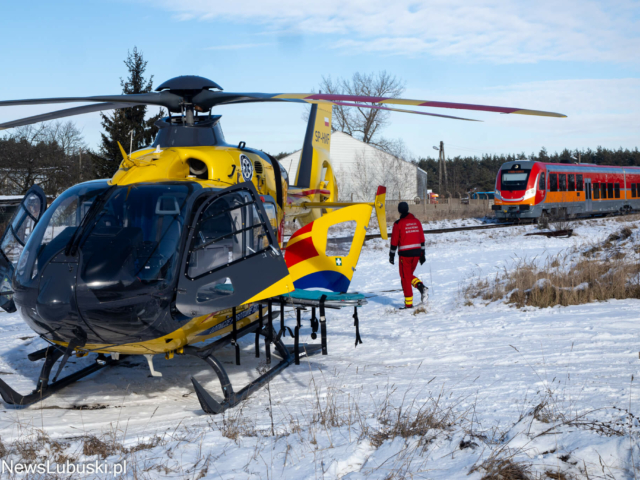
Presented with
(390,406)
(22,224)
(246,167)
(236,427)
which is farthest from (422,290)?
(22,224)

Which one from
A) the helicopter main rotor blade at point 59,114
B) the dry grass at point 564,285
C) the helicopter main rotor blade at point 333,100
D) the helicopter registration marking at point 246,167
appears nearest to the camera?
the helicopter main rotor blade at point 333,100

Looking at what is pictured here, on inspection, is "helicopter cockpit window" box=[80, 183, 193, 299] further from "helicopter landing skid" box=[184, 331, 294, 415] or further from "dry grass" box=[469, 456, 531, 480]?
"dry grass" box=[469, 456, 531, 480]

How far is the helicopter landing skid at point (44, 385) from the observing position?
4.97 meters

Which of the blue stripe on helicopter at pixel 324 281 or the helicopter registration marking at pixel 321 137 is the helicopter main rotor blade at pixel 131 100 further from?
the helicopter registration marking at pixel 321 137

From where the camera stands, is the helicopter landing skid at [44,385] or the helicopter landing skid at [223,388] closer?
the helicopter landing skid at [223,388]

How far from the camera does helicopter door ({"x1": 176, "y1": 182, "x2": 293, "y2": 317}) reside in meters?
4.68

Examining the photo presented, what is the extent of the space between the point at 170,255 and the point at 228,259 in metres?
0.93

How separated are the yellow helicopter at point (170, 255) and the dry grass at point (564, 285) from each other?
3.77 metres

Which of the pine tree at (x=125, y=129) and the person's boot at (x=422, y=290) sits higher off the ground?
the pine tree at (x=125, y=129)

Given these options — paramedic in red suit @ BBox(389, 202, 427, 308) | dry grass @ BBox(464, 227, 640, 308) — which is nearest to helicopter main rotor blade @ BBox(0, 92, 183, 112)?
paramedic in red suit @ BBox(389, 202, 427, 308)

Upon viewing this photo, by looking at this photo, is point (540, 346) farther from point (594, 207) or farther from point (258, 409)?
point (594, 207)

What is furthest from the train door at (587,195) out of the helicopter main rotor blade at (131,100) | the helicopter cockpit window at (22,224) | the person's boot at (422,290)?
the helicopter cockpit window at (22,224)

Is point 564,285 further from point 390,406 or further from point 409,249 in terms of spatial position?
point 390,406

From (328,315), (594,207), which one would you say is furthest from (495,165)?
(328,315)
